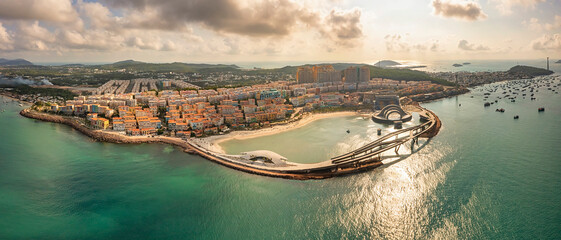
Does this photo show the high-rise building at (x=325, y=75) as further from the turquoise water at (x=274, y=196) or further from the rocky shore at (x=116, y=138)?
the rocky shore at (x=116, y=138)

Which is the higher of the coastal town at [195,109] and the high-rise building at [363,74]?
the high-rise building at [363,74]

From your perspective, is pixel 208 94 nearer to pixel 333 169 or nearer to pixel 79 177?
pixel 79 177

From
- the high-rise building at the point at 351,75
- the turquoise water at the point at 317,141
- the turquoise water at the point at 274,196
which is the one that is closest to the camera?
the turquoise water at the point at 274,196

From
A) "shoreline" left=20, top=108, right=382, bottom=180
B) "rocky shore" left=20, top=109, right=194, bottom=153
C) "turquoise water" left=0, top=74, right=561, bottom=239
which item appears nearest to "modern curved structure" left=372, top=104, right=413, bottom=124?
"turquoise water" left=0, top=74, right=561, bottom=239

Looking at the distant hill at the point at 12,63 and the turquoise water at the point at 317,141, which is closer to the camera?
the turquoise water at the point at 317,141

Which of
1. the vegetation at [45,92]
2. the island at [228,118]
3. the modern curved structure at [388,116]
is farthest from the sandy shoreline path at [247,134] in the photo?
the vegetation at [45,92]

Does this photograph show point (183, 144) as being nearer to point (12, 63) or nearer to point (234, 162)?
point (234, 162)
